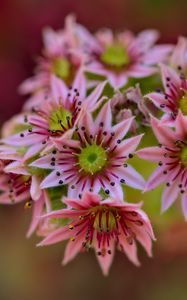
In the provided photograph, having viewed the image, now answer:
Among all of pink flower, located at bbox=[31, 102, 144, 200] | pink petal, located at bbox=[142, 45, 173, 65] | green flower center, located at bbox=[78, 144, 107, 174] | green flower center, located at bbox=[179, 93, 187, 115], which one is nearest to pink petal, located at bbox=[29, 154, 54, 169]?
pink flower, located at bbox=[31, 102, 144, 200]

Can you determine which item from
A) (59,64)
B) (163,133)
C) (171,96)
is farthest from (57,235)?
(59,64)

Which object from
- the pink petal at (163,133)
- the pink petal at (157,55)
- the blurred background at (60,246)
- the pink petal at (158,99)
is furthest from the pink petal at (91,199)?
the blurred background at (60,246)

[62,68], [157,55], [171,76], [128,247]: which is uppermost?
[62,68]

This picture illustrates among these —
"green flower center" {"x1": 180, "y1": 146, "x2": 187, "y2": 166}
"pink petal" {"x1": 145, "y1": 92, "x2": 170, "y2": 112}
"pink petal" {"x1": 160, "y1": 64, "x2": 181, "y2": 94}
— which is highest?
"pink petal" {"x1": 160, "y1": 64, "x2": 181, "y2": 94}

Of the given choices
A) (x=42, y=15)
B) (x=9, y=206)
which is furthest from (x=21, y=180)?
(x=42, y=15)

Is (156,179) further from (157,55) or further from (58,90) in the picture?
(157,55)

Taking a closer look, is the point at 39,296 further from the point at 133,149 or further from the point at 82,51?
the point at 133,149

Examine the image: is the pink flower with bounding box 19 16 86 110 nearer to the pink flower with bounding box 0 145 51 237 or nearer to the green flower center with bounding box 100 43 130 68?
the green flower center with bounding box 100 43 130 68
